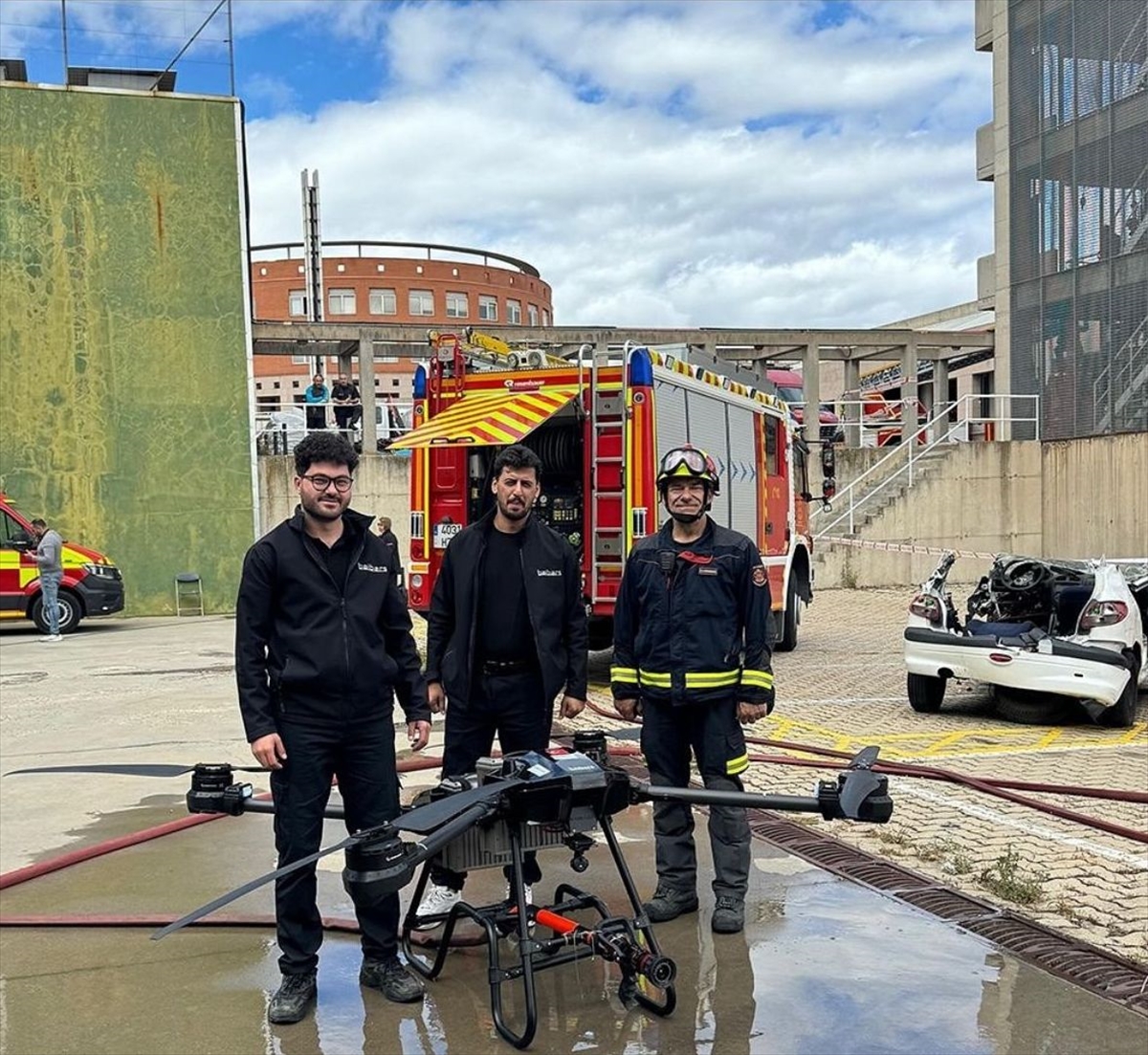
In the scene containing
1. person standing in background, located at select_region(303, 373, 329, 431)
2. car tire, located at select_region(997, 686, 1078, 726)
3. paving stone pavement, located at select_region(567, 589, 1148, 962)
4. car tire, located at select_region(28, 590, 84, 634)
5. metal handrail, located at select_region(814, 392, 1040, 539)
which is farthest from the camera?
person standing in background, located at select_region(303, 373, 329, 431)

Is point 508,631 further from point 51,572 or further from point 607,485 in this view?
point 51,572

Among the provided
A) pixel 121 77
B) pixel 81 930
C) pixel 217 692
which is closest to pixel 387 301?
pixel 121 77

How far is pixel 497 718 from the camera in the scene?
4734 millimetres

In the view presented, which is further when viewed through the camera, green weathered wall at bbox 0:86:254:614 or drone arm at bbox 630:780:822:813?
green weathered wall at bbox 0:86:254:614

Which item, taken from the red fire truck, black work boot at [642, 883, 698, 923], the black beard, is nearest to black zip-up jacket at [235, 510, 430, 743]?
the black beard

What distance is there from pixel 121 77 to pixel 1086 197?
61.9 feet

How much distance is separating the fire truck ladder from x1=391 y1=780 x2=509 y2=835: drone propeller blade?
22.4 ft

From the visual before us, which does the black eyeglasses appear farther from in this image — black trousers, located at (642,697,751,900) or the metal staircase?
the metal staircase

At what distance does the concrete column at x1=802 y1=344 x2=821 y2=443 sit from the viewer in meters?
24.3

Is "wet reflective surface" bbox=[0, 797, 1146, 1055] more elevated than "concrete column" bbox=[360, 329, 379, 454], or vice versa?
"concrete column" bbox=[360, 329, 379, 454]

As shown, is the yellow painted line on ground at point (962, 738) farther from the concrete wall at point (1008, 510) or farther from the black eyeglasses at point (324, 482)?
the concrete wall at point (1008, 510)

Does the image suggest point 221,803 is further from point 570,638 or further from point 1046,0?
point 1046,0

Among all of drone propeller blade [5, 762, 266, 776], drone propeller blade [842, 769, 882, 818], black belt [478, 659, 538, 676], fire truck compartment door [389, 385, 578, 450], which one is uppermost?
fire truck compartment door [389, 385, 578, 450]

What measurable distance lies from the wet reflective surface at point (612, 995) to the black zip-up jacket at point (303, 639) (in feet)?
3.15
